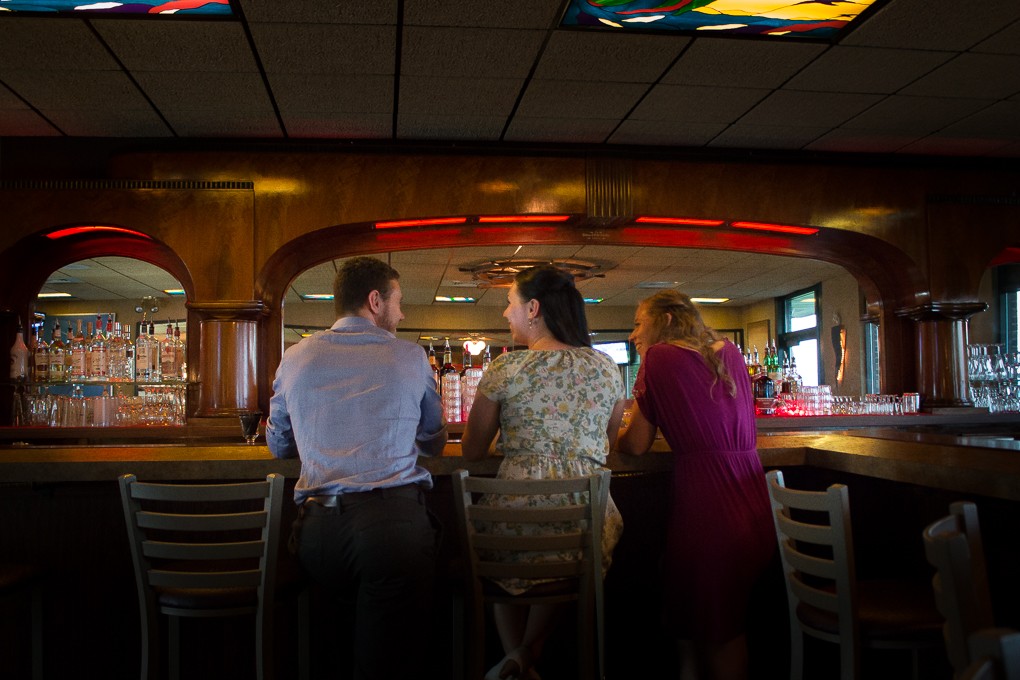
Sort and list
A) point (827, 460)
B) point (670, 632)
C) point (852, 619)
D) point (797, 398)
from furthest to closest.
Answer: point (797, 398), point (827, 460), point (670, 632), point (852, 619)

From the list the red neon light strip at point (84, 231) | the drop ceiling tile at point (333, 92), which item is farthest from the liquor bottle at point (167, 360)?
the drop ceiling tile at point (333, 92)

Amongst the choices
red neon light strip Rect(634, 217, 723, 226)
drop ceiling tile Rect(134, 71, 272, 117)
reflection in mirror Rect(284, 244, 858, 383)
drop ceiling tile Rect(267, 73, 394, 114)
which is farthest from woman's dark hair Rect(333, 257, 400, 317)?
reflection in mirror Rect(284, 244, 858, 383)

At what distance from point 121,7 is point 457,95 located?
1.67 m

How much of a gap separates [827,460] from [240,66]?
10.3 feet

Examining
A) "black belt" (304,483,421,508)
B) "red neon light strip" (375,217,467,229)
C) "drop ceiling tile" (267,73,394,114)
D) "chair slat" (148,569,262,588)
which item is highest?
"drop ceiling tile" (267,73,394,114)

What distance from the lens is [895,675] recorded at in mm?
2670

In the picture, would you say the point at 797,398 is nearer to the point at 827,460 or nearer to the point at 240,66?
the point at 827,460

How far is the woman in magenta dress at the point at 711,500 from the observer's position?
2250mm

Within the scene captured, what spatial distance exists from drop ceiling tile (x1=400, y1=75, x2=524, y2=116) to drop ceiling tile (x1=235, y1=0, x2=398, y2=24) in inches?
26.4

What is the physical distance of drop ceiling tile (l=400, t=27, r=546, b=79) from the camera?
3.53 meters

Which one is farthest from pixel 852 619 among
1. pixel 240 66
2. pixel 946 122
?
pixel 946 122

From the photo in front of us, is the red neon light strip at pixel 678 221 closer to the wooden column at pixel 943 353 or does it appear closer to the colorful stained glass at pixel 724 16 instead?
the wooden column at pixel 943 353

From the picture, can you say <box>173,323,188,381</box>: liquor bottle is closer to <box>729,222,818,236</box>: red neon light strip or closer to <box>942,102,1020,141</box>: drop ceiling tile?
<box>729,222,818,236</box>: red neon light strip

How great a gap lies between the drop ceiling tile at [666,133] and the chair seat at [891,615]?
333cm
